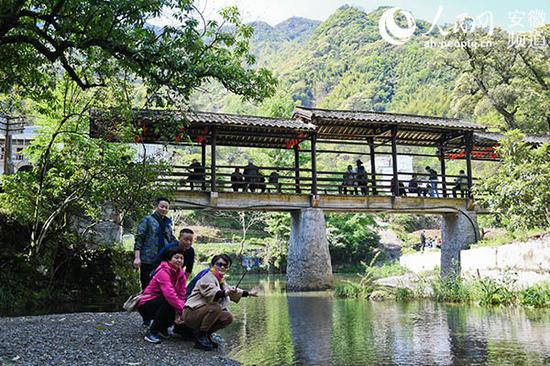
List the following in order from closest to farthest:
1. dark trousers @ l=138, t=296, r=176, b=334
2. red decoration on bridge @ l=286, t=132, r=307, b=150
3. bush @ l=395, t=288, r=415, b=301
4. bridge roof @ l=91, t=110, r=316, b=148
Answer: dark trousers @ l=138, t=296, r=176, b=334 < bush @ l=395, t=288, r=415, b=301 < bridge roof @ l=91, t=110, r=316, b=148 < red decoration on bridge @ l=286, t=132, r=307, b=150

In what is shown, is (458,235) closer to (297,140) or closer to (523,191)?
(523,191)

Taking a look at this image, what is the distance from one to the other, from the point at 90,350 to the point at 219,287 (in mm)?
1366

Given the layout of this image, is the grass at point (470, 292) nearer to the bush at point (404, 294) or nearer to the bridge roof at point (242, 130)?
the bush at point (404, 294)

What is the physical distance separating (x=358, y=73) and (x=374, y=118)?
5914cm

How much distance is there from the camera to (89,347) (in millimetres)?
4961

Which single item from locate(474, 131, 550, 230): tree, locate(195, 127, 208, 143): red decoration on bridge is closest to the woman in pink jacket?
locate(474, 131, 550, 230): tree

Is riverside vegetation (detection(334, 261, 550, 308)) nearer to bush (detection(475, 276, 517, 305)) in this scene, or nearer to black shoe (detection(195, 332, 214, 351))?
bush (detection(475, 276, 517, 305))

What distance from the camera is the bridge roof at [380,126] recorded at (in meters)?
16.3

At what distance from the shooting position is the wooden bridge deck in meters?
15.3

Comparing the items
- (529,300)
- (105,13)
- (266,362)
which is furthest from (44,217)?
(529,300)

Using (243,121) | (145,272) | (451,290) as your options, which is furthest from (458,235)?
(145,272)

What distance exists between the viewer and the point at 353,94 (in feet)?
222

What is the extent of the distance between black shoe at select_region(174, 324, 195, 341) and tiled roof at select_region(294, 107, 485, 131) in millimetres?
11222

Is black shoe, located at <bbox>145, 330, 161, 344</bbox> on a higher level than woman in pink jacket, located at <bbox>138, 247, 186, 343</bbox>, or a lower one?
lower
